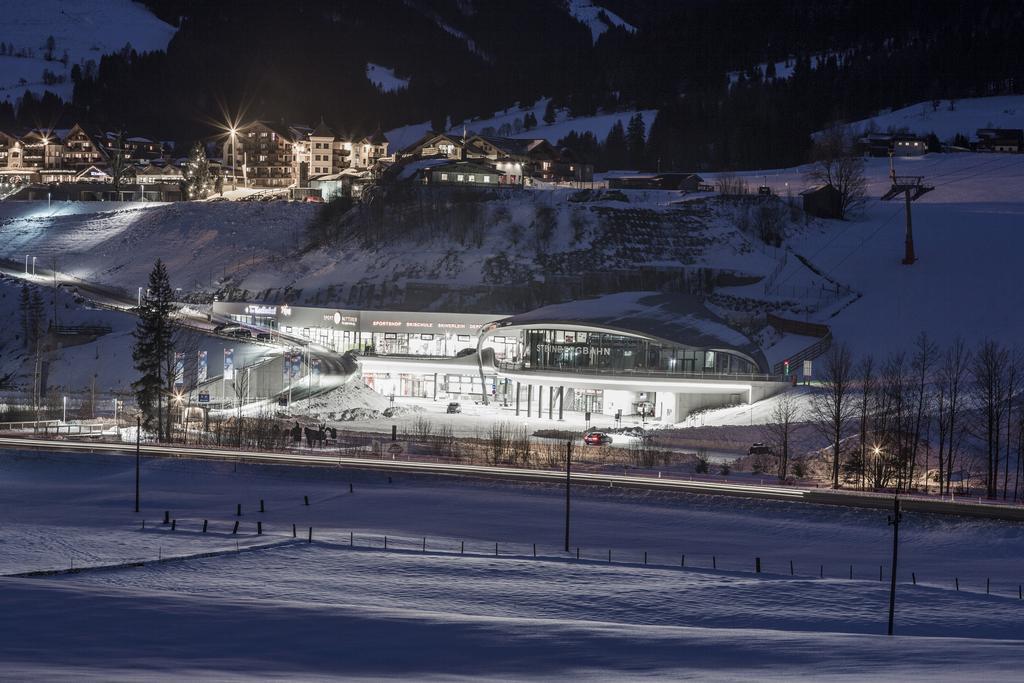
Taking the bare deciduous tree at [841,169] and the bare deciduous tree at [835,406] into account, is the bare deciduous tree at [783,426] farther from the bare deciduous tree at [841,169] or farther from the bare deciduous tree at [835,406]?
the bare deciduous tree at [841,169]

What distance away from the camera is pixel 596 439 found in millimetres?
56062

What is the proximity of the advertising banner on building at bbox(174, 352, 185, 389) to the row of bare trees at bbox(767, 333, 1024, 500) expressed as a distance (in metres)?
32.1

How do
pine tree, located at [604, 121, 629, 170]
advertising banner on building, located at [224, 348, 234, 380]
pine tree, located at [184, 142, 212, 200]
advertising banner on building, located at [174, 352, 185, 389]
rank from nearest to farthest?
advertising banner on building, located at [174, 352, 185, 389] < advertising banner on building, located at [224, 348, 234, 380] < pine tree, located at [184, 142, 212, 200] < pine tree, located at [604, 121, 629, 170]

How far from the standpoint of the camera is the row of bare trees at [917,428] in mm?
48375

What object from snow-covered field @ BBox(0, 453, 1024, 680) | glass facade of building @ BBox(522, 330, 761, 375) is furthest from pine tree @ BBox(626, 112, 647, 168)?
snow-covered field @ BBox(0, 453, 1024, 680)

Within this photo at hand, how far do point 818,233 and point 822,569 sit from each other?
66016 millimetres

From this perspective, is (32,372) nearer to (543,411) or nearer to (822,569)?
(543,411)

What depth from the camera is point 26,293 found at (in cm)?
8431

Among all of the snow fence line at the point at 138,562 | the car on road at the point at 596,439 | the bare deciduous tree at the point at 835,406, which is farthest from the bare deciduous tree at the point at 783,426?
the snow fence line at the point at 138,562

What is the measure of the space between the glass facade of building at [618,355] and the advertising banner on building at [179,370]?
19.2m

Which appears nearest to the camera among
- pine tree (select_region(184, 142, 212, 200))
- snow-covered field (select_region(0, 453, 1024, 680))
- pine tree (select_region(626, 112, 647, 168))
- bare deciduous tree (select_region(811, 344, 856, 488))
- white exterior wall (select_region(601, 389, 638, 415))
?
snow-covered field (select_region(0, 453, 1024, 680))

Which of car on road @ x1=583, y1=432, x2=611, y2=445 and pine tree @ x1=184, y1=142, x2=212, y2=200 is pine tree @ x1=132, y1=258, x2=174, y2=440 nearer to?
car on road @ x1=583, y1=432, x2=611, y2=445

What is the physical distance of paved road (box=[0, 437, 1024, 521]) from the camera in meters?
42.5

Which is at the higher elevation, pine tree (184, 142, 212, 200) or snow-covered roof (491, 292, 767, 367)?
pine tree (184, 142, 212, 200)
